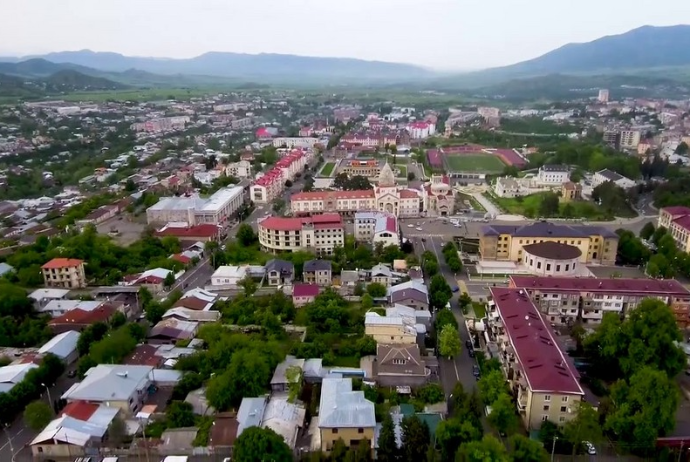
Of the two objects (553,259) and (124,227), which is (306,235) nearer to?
(553,259)

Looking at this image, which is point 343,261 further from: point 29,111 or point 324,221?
point 29,111

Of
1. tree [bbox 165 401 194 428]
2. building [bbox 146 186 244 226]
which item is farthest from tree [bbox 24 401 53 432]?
building [bbox 146 186 244 226]

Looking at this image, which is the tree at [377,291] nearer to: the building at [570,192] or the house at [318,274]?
the house at [318,274]

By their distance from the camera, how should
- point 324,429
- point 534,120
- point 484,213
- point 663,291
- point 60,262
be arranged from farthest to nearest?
point 534,120 < point 484,213 < point 60,262 < point 663,291 < point 324,429

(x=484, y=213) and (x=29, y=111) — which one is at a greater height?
(x=29, y=111)

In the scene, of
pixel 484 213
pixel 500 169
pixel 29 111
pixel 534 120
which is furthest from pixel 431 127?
pixel 29 111

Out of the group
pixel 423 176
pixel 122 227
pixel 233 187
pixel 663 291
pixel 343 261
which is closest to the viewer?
pixel 663 291
